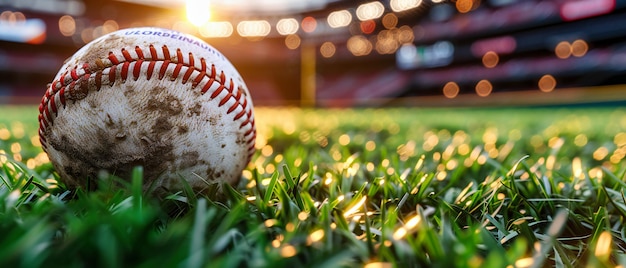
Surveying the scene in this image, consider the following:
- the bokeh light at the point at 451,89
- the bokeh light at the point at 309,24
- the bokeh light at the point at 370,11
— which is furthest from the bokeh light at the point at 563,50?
the bokeh light at the point at 309,24

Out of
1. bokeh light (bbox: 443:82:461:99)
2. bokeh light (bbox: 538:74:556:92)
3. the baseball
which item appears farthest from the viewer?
bokeh light (bbox: 443:82:461:99)

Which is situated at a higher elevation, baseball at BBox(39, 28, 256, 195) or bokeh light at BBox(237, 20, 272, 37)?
bokeh light at BBox(237, 20, 272, 37)

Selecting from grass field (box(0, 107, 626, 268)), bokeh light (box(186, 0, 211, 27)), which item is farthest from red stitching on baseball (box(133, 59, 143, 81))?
bokeh light (box(186, 0, 211, 27))

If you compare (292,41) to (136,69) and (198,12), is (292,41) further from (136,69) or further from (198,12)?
(136,69)

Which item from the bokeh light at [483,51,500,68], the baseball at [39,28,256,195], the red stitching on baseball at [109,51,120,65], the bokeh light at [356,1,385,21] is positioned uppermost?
the bokeh light at [356,1,385,21]

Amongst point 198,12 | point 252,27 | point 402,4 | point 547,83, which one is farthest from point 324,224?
point 252,27

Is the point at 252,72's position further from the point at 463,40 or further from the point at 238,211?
the point at 238,211

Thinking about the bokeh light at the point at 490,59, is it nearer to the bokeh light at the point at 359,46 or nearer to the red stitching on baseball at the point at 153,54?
the bokeh light at the point at 359,46

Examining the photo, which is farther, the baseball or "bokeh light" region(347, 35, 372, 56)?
"bokeh light" region(347, 35, 372, 56)

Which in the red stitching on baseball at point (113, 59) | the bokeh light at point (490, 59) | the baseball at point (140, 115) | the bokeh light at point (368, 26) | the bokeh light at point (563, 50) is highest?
the bokeh light at point (368, 26)

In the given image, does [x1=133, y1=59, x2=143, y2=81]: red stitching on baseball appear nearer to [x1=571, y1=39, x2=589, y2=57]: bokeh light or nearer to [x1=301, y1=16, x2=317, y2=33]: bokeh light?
[x1=571, y1=39, x2=589, y2=57]: bokeh light
